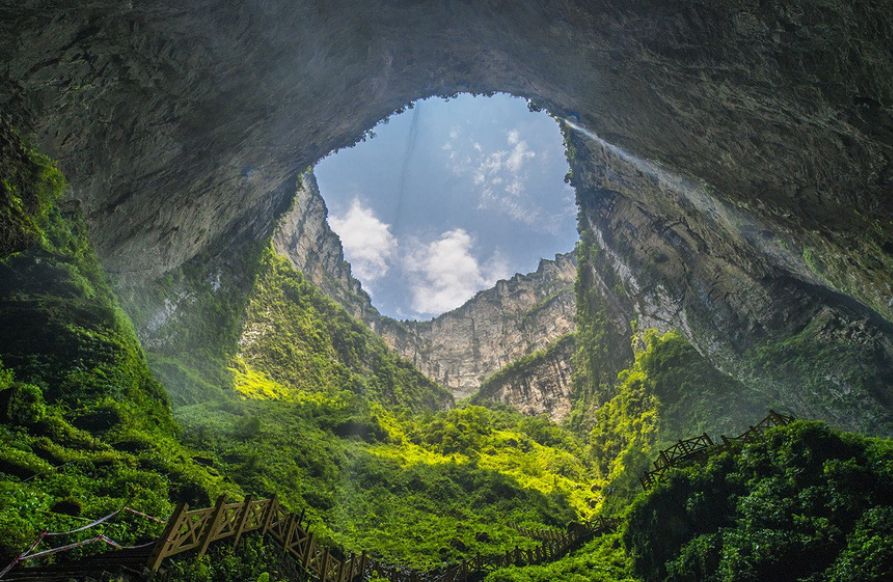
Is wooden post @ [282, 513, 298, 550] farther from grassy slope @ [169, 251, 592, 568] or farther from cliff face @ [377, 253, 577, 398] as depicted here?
cliff face @ [377, 253, 577, 398]

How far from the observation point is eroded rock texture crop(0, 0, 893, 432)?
1198 cm

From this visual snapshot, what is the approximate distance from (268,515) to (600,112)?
22.6 meters

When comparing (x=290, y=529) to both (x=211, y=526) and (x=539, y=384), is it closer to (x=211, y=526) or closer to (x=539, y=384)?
(x=211, y=526)

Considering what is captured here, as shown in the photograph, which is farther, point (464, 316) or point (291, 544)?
point (464, 316)

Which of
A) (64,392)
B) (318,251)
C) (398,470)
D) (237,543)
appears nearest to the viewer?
(237,543)

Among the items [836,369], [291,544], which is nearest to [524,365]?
[836,369]

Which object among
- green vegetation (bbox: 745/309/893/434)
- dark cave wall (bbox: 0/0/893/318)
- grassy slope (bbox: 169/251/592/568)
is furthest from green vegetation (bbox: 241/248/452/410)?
green vegetation (bbox: 745/309/893/434)

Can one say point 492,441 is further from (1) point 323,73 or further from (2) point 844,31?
(2) point 844,31

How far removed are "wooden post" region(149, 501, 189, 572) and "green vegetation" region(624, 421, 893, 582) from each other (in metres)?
12.2

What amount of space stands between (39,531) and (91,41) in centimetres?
1453

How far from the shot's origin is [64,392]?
1250 centimetres

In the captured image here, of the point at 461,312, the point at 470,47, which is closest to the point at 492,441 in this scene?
the point at 470,47

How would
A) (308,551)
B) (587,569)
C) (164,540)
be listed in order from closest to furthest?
1. (164,540)
2. (308,551)
3. (587,569)

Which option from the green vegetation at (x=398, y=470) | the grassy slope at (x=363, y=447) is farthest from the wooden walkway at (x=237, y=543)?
the grassy slope at (x=363, y=447)
